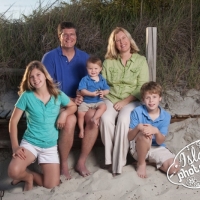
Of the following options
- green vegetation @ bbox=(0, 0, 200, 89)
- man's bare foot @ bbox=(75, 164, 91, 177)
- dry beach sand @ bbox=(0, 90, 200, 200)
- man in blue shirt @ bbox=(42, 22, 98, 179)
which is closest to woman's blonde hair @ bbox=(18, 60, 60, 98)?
man in blue shirt @ bbox=(42, 22, 98, 179)

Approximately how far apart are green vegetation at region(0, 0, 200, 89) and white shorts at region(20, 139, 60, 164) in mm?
1923

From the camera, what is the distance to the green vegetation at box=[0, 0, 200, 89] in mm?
6227

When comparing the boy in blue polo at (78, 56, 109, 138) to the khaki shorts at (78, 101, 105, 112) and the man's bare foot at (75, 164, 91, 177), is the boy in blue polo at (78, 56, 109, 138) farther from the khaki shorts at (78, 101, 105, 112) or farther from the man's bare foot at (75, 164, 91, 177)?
the man's bare foot at (75, 164, 91, 177)

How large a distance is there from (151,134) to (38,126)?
1.09 metres

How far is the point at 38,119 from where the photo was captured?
4355 millimetres

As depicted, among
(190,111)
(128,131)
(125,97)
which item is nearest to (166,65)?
(190,111)

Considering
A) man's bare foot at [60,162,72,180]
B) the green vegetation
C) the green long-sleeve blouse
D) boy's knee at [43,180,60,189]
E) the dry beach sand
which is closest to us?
the dry beach sand

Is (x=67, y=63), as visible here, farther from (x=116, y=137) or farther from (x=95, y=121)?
(x=116, y=137)

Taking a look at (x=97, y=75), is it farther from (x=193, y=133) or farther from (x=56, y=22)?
(x=56, y=22)

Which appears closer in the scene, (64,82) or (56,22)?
(64,82)

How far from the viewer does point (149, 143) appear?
432 cm

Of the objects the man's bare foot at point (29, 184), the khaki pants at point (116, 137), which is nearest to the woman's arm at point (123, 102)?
the khaki pants at point (116, 137)

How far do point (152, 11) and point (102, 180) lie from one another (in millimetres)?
4245

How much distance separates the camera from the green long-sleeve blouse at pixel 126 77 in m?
4.80
